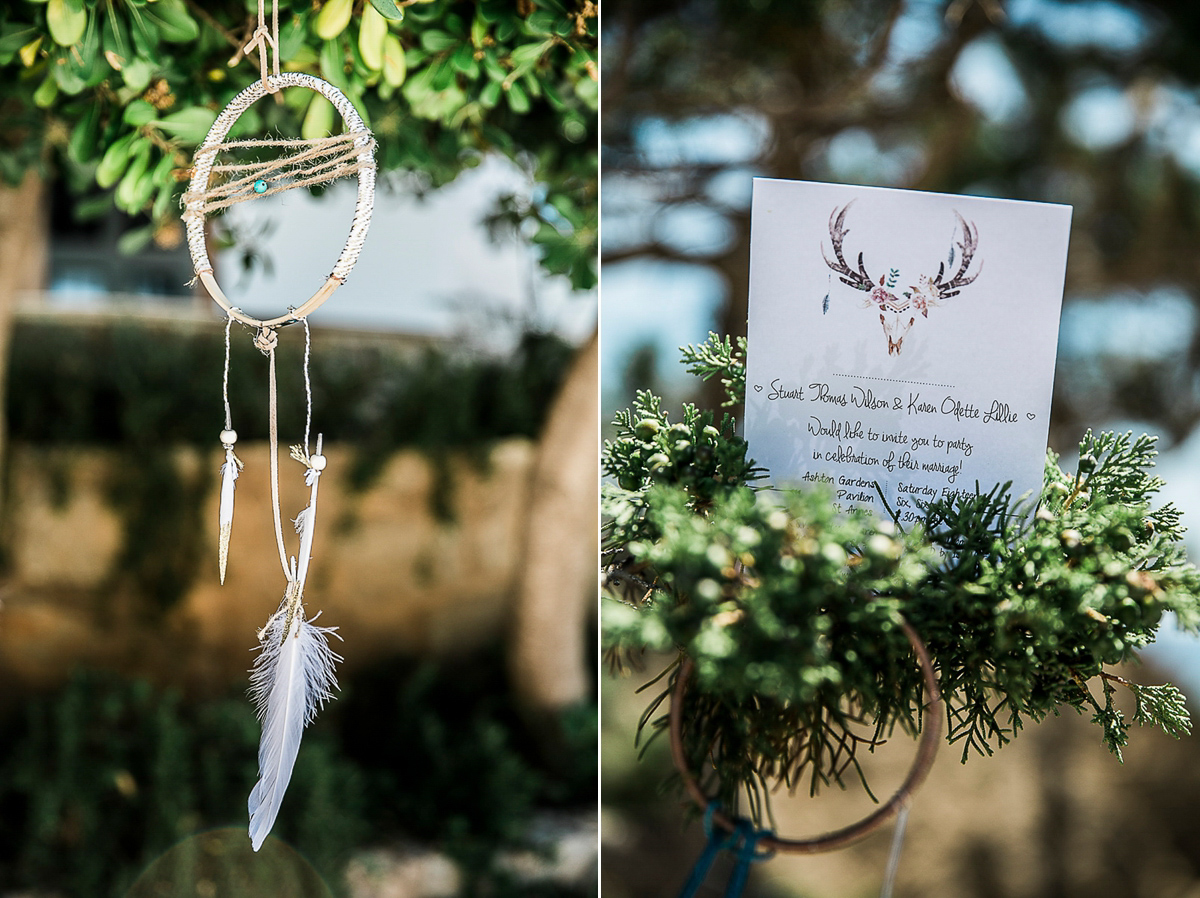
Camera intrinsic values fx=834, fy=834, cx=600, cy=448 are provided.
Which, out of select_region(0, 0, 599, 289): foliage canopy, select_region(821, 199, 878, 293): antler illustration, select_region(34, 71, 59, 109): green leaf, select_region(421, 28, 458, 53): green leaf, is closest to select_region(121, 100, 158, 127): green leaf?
select_region(0, 0, 599, 289): foliage canopy

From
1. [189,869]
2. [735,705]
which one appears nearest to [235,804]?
[189,869]

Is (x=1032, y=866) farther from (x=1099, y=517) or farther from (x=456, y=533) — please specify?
(x=1099, y=517)

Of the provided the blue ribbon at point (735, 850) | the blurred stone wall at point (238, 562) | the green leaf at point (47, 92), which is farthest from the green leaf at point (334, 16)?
the blurred stone wall at point (238, 562)

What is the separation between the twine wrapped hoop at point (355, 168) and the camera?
546mm

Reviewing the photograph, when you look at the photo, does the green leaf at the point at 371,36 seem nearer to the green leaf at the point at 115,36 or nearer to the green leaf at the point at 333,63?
the green leaf at the point at 333,63

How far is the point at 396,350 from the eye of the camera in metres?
2.20

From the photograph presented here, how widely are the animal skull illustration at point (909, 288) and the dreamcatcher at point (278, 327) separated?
1.06 ft

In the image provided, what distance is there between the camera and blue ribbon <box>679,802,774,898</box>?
1.74 feet

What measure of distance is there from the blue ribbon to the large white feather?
0.27 m

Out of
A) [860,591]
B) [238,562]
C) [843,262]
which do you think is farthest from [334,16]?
[238,562]

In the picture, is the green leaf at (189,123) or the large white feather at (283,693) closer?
the large white feather at (283,693)

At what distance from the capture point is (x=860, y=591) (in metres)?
0.48

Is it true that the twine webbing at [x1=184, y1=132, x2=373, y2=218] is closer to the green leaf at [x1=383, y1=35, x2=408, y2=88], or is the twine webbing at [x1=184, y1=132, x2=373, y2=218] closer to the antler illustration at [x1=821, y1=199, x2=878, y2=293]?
the green leaf at [x1=383, y1=35, x2=408, y2=88]

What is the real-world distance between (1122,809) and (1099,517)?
267 cm
